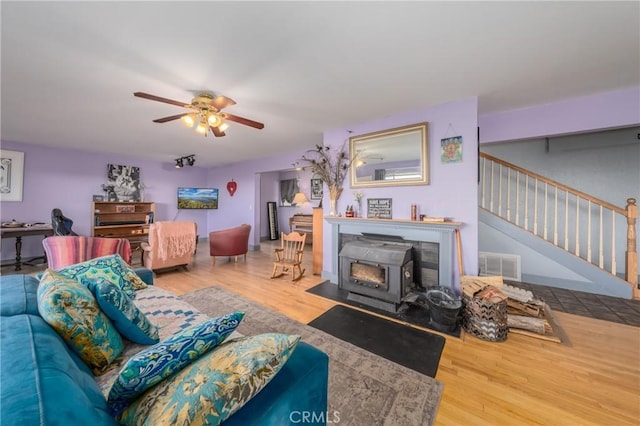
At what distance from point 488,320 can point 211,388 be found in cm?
245

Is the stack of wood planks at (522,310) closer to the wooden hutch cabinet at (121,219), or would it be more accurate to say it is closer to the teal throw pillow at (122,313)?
the teal throw pillow at (122,313)

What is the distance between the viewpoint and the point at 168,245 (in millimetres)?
4031

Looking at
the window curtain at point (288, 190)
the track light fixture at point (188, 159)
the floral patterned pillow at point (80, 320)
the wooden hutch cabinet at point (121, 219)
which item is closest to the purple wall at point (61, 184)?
the wooden hutch cabinet at point (121, 219)

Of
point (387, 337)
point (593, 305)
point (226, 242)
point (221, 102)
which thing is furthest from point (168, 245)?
point (593, 305)

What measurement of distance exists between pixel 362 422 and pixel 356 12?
2526mm

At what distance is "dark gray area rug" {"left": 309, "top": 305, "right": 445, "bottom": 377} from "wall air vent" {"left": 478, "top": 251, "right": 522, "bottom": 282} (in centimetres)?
228

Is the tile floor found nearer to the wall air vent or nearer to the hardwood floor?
the hardwood floor

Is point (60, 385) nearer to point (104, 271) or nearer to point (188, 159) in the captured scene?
point (104, 271)

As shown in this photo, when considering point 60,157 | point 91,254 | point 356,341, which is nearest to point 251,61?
point 356,341

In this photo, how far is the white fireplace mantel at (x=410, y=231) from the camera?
9.00 ft

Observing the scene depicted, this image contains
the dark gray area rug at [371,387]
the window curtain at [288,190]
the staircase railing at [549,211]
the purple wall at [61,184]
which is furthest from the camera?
the window curtain at [288,190]

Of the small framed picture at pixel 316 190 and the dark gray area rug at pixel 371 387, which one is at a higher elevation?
the small framed picture at pixel 316 190

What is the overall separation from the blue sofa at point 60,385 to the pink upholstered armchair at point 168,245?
118 inches

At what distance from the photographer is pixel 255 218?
21.1ft
